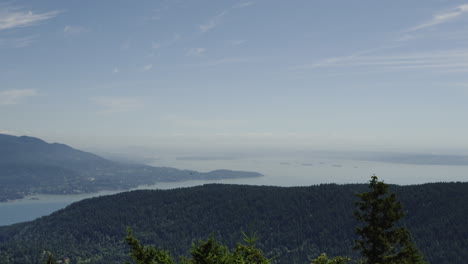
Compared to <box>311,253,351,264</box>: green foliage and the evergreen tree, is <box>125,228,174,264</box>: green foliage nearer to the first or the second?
<box>311,253,351,264</box>: green foliage

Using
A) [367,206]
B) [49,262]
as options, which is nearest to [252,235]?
[367,206]

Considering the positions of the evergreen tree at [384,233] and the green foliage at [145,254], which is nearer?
the green foliage at [145,254]

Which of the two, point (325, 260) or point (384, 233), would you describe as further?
point (384, 233)

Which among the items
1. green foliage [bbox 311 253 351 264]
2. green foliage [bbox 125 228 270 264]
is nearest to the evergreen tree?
green foliage [bbox 311 253 351 264]

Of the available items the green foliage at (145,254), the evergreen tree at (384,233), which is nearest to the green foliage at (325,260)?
the evergreen tree at (384,233)

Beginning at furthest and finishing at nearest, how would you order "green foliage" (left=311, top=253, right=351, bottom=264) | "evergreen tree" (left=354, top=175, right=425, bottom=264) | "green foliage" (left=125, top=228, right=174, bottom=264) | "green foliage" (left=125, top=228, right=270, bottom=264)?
"evergreen tree" (left=354, top=175, right=425, bottom=264) < "green foliage" (left=311, top=253, right=351, bottom=264) < "green foliage" (left=125, top=228, right=174, bottom=264) < "green foliage" (left=125, top=228, right=270, bottom=264)

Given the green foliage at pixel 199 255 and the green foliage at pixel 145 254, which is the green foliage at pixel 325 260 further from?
the green foliage at pixel 145 254

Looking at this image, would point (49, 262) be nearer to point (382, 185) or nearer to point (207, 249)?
point (207, 249)

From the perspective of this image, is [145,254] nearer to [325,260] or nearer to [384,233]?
[325,260]

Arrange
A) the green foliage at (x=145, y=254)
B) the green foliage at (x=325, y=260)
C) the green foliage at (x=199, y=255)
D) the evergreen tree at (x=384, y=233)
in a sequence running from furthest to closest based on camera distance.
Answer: the evergreen tree at (x=384, y=233), the green foliage at (x=325, y=260), the green foliage at (x=145, y=254), the green foliage at (x=199, y=255)

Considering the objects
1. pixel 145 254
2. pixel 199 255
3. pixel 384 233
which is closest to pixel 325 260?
pixel 384 233

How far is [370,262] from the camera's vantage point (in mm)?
27406

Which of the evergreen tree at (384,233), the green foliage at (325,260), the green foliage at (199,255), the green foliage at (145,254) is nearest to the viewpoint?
the green foliage at (199,255)

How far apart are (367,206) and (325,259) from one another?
4934mm
